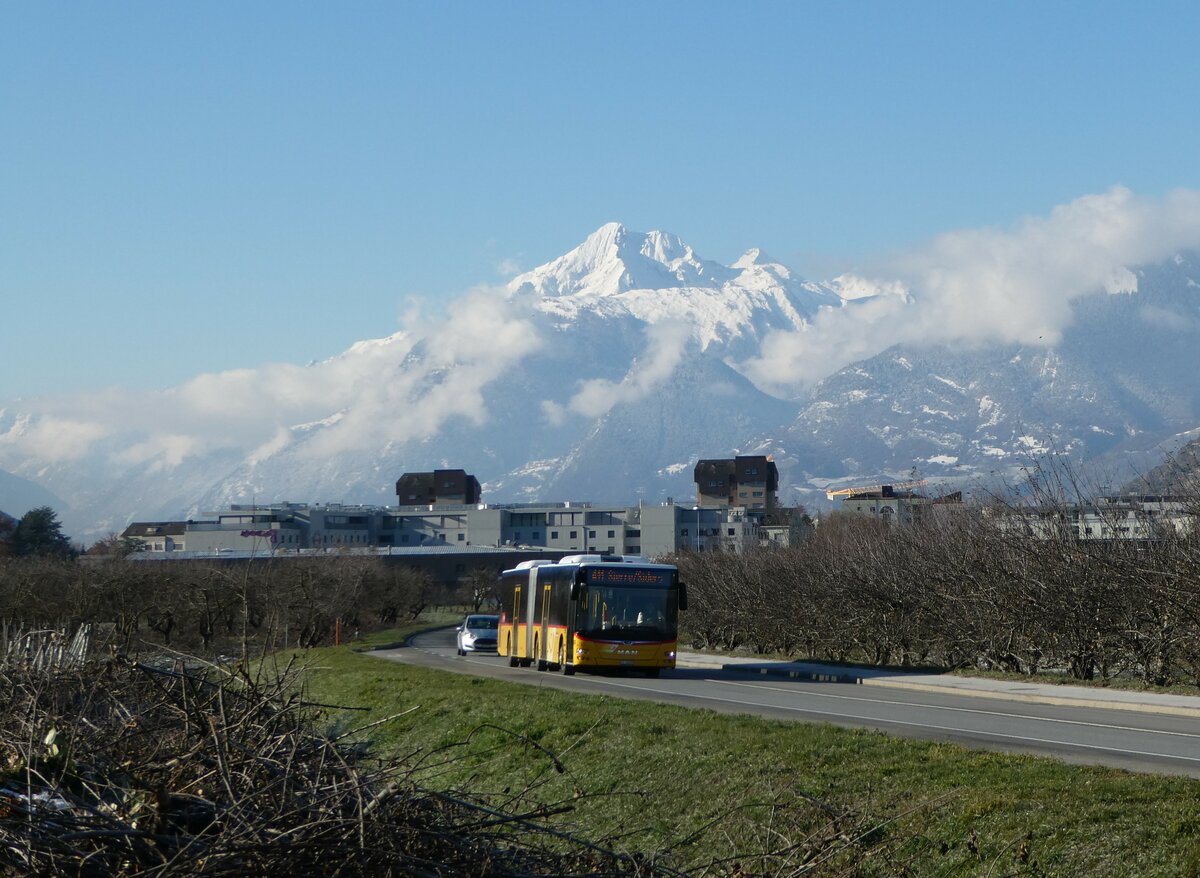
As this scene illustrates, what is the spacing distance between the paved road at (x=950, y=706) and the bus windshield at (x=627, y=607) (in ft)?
3.64

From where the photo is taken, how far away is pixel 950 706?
2478 centimetres

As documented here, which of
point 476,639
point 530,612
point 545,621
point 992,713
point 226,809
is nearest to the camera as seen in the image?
point 226,809

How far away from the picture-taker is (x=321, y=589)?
229ft

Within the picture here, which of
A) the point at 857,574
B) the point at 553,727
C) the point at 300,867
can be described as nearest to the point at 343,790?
the point at 300,867

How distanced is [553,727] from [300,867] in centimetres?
1406

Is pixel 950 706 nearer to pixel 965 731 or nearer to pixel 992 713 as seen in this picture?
A: pixel 992 713

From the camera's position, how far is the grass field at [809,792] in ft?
32.8

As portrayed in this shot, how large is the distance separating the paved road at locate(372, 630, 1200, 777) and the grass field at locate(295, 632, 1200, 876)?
2.37 meters

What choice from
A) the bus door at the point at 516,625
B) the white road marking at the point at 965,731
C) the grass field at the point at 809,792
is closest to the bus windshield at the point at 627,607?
the bus door at the point at 516,625

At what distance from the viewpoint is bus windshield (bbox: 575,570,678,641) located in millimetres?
34812

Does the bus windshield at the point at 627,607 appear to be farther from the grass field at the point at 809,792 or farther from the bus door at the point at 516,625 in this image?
the grass field at the point at 809,792

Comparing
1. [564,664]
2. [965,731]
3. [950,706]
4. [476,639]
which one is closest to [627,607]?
[564,664]

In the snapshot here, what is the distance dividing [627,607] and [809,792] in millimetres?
22006

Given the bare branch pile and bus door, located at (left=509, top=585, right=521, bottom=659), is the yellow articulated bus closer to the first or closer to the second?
bus door, located at (left=509, top=585, right=521, bottom=659)
